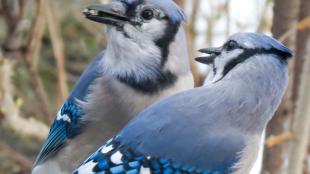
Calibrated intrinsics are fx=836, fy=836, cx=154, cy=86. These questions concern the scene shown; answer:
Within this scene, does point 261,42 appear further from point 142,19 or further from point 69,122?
point 69,122

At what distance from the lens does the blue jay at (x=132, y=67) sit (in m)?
1.97

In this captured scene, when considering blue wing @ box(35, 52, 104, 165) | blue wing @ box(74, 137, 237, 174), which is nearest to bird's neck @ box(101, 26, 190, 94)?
blue wing @ box(35, 52, 104, 165)

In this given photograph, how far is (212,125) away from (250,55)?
0.17 m

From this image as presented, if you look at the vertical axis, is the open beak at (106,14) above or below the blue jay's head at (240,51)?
above

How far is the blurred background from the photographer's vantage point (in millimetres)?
2051

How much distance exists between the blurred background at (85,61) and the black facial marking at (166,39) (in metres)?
0.28

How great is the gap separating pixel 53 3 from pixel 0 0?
0.29 metres

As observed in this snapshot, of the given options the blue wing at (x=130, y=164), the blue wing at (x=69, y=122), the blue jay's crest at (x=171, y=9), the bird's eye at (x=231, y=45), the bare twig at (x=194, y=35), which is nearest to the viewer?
the blue wing at (x=130, y=164)

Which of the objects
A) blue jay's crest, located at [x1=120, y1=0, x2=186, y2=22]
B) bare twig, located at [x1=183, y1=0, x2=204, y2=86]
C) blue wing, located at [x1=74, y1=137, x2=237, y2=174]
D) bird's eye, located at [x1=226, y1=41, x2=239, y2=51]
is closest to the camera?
blue wing, located at [x1=74, y1=137, x2=237, y2=174]

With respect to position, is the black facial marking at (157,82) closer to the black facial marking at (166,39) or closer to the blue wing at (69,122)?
the black facial marking at (166,39)

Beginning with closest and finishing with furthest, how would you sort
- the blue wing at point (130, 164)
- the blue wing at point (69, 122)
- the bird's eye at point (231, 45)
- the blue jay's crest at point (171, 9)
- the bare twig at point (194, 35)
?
1. the blue wing at point (130, 164)
2. the bird's eye at point (231, 45)
3. the blue jay's crest at point (171, 9)
4. the blue wing at point (69, 122)
5. the bare twig at point (194, 35)

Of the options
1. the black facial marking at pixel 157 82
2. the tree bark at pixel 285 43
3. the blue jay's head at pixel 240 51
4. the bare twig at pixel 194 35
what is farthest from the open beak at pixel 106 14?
the bare twig at pixel 194 35

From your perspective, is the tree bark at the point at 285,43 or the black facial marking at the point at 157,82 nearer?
the black facial marking at the point at 157,82

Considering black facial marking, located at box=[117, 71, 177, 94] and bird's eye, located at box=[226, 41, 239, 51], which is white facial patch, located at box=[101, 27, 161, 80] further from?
bird's eye, located at box=[226, 41, 239, 51]
